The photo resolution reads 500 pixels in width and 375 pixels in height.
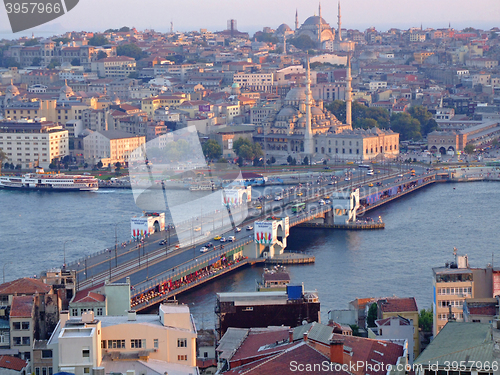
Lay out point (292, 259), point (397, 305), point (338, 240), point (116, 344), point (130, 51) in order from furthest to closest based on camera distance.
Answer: point (130, 51), point (338, 240), point (292, 259), point (397, 305), point (116, 344)

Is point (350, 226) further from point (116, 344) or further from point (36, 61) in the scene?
point (36, 61)

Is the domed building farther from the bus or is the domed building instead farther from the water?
the bus

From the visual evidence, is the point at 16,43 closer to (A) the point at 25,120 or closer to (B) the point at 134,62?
(B) the point at 134,62

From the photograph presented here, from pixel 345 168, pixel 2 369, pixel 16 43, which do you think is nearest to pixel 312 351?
pixel 2 369

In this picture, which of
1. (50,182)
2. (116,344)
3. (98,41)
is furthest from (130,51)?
(116,344)

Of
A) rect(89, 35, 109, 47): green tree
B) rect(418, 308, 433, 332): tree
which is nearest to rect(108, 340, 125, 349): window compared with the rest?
rect(418, 308, 433, 332): tree
